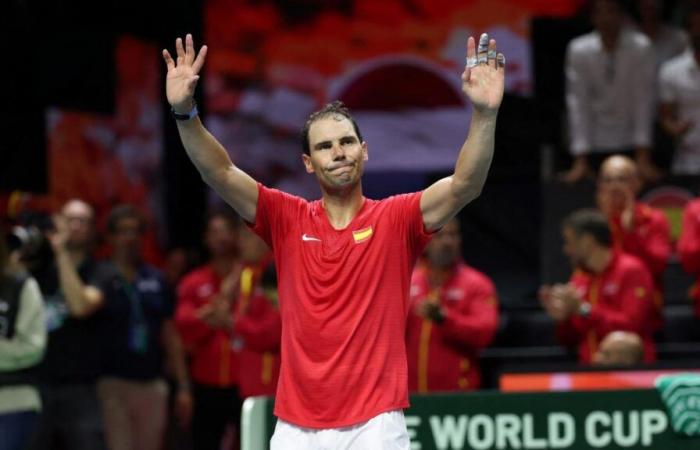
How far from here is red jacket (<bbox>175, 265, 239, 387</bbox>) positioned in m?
10.9

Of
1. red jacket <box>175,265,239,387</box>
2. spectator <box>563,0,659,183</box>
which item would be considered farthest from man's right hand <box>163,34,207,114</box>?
spectator <box>563,0,659,183</box>

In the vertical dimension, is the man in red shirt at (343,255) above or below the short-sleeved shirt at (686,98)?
below

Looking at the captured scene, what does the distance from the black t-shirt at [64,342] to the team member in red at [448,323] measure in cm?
206

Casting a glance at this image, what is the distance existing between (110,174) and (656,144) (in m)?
4.43

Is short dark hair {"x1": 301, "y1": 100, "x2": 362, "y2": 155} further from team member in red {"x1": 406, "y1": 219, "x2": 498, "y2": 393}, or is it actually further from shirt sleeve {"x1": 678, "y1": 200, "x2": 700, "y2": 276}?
shirt sleeve {"x1": 678, "y1": 200, "x2": 700, "y2": 276}

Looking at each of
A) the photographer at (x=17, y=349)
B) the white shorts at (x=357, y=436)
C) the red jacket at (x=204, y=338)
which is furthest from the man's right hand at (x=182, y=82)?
the red jacket at (x=204, y=338)

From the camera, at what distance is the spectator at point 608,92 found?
11.1 metres

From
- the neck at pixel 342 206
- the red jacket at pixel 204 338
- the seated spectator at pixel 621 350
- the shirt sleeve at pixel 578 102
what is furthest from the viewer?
the shirt sleeve at pixel 578 102

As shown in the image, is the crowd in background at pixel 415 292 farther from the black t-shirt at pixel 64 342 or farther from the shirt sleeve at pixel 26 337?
the shirt sleeve at pixel 26 337

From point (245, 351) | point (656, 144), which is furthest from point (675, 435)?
point (656, 144)

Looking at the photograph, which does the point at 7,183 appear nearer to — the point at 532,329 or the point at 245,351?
the point at 245,351

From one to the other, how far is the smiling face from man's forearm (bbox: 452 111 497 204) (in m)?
0.40

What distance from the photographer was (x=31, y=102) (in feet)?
36.0

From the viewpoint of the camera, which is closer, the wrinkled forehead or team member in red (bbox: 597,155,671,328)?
the wrinkled forehead
